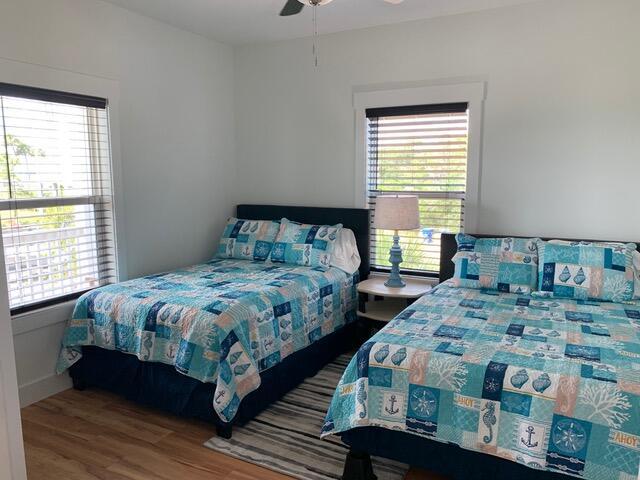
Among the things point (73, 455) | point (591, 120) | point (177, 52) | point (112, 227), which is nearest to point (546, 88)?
point (591, 120)

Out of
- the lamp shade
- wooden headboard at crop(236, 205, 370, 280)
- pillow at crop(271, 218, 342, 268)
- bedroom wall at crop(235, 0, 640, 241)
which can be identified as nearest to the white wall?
pillow at crop(271, 218, 342, 268)

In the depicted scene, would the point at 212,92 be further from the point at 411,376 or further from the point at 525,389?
the point at 525,389

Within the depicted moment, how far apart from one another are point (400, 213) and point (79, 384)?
2.56 metres

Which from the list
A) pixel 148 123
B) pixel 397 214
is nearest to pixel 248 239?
pixel 148 123

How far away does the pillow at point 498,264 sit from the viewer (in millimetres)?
3189

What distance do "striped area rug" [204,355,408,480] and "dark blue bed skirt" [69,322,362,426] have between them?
0.09 meters

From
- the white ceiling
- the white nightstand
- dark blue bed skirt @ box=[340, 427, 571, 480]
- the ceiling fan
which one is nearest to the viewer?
dark blue bed skirt @ box=[340, 427, 571, 480]

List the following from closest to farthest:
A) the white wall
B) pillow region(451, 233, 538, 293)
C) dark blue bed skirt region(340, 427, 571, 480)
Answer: the white wall → dark blue bed skirt region(340, 427, 571, 480) → pillow region(451, 233, 538, 293)

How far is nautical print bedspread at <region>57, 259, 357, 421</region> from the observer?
2665 millimetres

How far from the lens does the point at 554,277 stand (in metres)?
3.08

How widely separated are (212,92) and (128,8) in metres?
1.07

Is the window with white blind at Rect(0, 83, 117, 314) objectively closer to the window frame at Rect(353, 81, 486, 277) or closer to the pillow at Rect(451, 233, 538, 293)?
the window frame at Rect(353, 81, 486, 277)

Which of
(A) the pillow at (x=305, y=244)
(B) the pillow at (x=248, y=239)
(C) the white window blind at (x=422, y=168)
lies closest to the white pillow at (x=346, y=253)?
(A) the pillow at (x=305, y=244)

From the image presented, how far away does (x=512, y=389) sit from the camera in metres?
1.93
